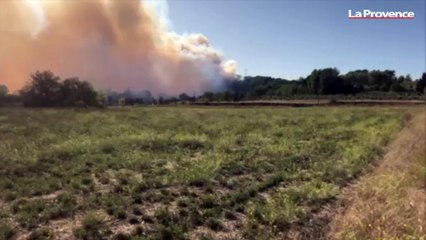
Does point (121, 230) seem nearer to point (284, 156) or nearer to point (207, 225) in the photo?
point (207, 225)

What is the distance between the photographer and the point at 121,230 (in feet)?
33.2

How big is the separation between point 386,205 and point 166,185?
6328 mm

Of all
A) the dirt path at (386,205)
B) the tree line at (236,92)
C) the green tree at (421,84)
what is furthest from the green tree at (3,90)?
the green tree at (421,84)

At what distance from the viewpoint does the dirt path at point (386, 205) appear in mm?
10852

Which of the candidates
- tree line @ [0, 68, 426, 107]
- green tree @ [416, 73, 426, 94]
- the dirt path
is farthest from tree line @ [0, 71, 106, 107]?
green tree @ [416, 73, 426, 94]

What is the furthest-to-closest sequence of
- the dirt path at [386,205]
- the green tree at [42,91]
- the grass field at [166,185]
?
the green tree at [42,91], the dirt path at [386,205], the grass field at [166,185]

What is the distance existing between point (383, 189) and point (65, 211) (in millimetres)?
9328

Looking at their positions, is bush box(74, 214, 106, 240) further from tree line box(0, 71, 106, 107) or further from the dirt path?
tree line box(0, 71, 106, 107)

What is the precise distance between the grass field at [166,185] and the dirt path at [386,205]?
2.34ft

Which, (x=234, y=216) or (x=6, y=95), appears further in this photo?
(x=6, y=95)

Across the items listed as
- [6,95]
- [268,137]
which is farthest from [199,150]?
[6,95]

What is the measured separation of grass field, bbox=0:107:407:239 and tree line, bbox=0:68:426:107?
49536 millimetres

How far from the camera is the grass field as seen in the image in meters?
10.4

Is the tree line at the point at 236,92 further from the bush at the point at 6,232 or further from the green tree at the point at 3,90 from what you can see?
the bush at the point at 6,232
